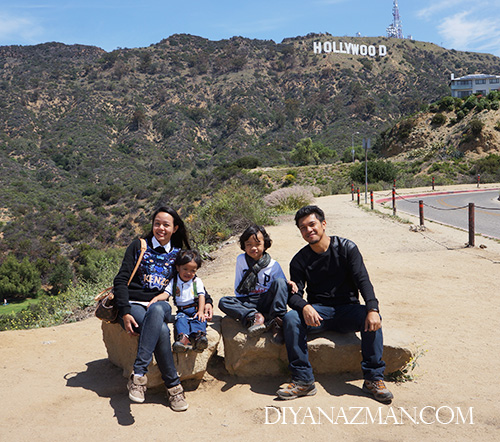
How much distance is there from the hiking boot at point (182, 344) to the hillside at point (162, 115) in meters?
31.5

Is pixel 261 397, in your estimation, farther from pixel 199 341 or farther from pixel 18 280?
pixel 18 280

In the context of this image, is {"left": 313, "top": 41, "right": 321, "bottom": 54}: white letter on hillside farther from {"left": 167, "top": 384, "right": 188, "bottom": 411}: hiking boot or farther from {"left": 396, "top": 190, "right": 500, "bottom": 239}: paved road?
{"left": 167, "top": 384, "right": 188, "bottom": 411}: hiking boot

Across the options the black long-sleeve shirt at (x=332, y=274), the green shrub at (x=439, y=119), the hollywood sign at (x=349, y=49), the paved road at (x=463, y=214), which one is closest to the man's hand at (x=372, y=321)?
the black long-sleeve shirt at (x=332, y=274)

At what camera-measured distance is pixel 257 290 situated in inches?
162

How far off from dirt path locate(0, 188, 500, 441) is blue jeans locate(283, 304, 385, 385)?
21 cm

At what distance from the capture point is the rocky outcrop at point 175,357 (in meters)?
3.64

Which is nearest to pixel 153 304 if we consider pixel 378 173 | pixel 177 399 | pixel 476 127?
pixel 177 399

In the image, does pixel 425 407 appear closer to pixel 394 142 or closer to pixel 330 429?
pixel 330 429

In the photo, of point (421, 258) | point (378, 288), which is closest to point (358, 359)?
point (378, 288)

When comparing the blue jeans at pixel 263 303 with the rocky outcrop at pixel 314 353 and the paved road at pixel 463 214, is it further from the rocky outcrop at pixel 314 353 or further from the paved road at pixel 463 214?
the paved road at pixel 463 214

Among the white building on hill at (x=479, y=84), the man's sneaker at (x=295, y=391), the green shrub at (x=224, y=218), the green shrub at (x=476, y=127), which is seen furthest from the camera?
the white building on hill at (x=479, y=84)

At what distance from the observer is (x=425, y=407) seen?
10.9 feet

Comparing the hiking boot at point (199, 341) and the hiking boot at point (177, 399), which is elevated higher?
the hiking boot at point (199, 341)

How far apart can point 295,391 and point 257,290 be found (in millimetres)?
981
